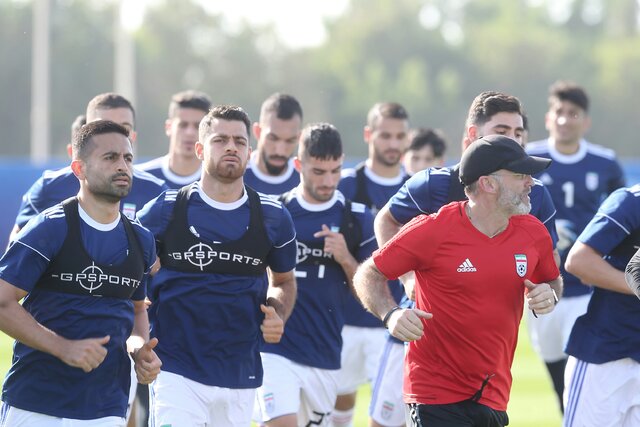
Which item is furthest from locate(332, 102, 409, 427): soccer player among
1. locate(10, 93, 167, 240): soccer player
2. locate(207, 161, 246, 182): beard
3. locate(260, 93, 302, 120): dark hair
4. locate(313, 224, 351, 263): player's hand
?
locate(207, 161, 246, 182): beard

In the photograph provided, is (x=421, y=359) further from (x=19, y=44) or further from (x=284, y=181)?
(x=19, y=44)

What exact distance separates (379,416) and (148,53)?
6007 cm

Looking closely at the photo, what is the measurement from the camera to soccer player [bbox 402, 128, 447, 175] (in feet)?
39.5

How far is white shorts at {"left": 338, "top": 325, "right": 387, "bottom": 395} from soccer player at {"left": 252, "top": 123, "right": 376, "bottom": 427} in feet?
4.19

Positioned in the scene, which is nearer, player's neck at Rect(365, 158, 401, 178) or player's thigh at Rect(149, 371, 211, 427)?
player's thigh at Rect(149, 371, 211, 427)

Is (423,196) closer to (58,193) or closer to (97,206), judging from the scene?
(97,206)

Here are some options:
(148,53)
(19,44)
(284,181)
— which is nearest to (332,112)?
(148,53)

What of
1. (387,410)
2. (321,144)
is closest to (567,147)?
(321,144)

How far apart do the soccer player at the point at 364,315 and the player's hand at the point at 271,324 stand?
2741 mm

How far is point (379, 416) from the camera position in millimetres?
8969

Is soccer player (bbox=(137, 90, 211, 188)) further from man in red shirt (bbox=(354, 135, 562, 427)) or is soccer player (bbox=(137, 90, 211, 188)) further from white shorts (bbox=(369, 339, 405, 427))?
man in red shirt (bbox=(354, 135, 562, 427))

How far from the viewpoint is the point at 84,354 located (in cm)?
624

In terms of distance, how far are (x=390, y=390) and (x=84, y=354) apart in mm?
3286

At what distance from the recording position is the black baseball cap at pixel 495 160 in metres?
6.43
